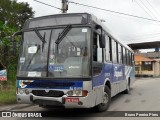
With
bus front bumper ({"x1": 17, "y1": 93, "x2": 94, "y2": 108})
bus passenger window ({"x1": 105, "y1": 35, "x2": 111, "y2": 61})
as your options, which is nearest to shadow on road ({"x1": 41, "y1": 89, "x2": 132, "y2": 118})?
bus front bumper ({"x1": 17, "y1": 93, "x2": 94, "y2": 108})

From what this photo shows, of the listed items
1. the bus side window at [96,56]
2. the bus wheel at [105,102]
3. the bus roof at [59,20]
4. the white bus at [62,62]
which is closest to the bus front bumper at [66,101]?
the white bus at [62,62]

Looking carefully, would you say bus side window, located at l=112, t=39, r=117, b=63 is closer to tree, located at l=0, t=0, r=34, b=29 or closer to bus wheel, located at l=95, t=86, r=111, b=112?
bus wheel, located at l=95, t=86, r=111, b=112

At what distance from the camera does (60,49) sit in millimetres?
8672

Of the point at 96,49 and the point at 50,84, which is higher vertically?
the point at 96,49

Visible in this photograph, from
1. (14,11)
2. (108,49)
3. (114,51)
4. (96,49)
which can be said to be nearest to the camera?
(96,49)

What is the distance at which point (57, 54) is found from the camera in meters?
8.64

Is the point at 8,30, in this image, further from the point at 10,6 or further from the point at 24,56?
the point at 10,6

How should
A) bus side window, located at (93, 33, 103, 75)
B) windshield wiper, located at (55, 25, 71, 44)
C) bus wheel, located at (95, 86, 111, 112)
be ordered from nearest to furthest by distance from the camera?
windshield wiper, located at (55, 25, 71, 44), bus side window, located at (93, 33, 103, 75), bus wheel, located at (95, 86, 111, 112)

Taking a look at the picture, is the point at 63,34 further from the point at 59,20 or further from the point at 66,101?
the point at 66,101

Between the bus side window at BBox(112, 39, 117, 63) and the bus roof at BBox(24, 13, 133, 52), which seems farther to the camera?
the bus side window at BBox(112, 39, 117, 63)

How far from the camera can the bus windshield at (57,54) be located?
8.42 m

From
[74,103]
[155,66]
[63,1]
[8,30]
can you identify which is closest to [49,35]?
[74,103]

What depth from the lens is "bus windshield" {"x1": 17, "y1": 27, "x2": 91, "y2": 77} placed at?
8.42 metres

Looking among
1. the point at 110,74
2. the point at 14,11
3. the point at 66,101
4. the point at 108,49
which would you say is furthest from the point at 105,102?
the point at 14,11
